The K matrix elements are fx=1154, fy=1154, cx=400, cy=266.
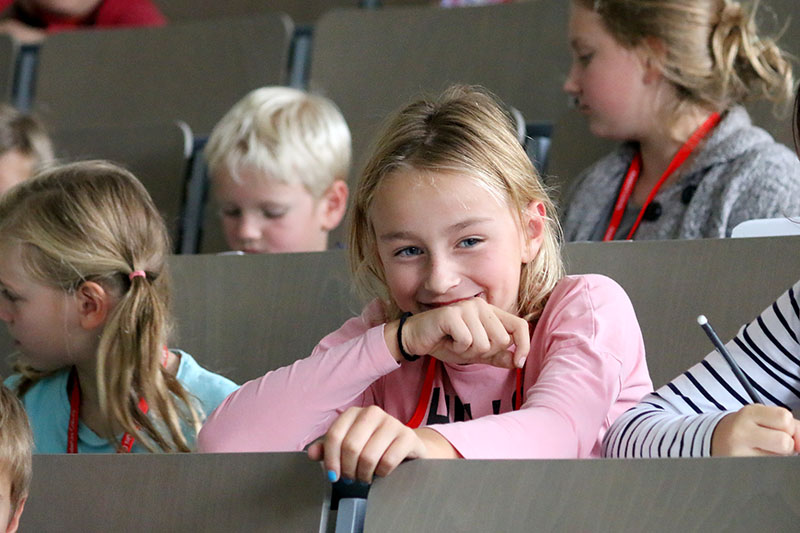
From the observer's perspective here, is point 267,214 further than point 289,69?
No

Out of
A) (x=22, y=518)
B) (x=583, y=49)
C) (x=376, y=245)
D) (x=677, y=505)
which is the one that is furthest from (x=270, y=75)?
(x=677, y=505)

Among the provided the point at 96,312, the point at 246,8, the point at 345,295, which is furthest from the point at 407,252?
the point at 246,8

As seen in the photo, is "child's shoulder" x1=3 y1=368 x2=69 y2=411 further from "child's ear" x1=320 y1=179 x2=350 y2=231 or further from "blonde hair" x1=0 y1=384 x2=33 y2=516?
"child's ear" x1=320 y1=179 x2=350 y2=231

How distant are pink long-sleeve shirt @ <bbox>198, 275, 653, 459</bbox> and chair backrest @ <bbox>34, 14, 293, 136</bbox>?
1626mm

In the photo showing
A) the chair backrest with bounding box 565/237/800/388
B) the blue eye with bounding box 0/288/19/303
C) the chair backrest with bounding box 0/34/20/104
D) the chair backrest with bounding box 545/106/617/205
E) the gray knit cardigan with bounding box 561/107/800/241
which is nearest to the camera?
the chair backrest with bounding box 565/237/800/388

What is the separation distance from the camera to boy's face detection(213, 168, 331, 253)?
101 inches

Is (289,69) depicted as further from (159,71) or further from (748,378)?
(748,378)

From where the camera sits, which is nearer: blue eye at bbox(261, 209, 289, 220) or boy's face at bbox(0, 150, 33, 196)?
blue eye at bbox(261, 209, 289, 220)

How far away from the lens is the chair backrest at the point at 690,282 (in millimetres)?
1527

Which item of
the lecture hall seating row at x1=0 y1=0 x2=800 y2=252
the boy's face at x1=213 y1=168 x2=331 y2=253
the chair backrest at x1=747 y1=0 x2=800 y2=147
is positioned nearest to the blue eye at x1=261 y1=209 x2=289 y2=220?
the boy's face at x1=213 y1=168 x2=331 y2=253

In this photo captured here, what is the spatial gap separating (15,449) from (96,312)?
0.60m

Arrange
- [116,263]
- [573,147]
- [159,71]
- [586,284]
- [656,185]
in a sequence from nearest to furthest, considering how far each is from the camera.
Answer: [586,284] < [116,263] < [656,185] < [573,147] < [159,71]

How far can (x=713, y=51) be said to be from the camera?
88.0 inches

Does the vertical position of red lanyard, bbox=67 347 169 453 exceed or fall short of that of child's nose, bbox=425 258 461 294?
it falls short
